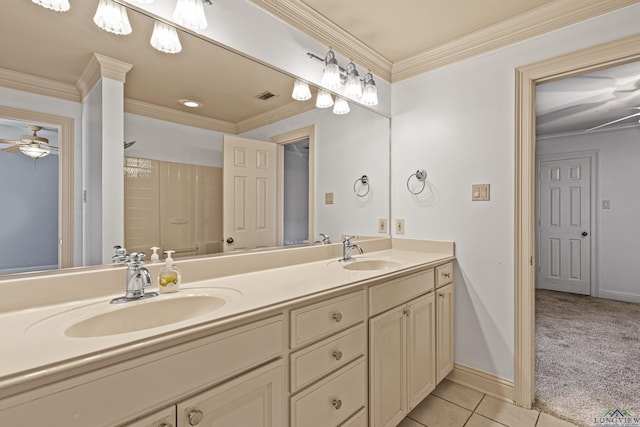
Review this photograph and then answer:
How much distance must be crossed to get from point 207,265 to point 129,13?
1.05 m

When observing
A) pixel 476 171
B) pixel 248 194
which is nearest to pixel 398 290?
pixel 248 194

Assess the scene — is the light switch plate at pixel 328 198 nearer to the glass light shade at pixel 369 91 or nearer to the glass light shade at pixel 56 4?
the glass light shade at pixel 369 91

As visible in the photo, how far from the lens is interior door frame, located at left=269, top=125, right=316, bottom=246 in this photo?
5.84 feet

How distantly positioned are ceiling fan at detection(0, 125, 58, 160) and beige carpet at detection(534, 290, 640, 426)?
2666 millimetres

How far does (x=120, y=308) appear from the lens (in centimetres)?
99

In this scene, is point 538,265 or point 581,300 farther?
point 538,265

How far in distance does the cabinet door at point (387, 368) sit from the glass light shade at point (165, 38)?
1.46 meters

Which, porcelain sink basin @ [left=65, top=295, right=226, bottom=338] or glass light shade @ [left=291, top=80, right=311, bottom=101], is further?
glass light shade @ [left=291, top=80, right=311, bottom=101]

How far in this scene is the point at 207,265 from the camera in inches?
55.3

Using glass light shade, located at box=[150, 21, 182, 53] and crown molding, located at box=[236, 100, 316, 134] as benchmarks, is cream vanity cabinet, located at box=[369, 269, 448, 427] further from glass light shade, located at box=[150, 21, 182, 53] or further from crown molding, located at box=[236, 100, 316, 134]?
glass light shade, located at box=[150, 21, 182, 53]

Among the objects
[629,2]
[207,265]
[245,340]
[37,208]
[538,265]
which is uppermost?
[629,2]

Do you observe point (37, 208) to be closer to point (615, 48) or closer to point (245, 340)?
point (245, 340)

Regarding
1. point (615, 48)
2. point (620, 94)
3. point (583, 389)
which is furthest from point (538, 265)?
point (615, 48)

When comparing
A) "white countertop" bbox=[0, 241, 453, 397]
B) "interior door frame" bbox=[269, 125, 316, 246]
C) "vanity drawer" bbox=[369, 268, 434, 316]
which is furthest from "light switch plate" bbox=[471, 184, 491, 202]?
"interior door frame" bbox=[269, 125, 316, 246]
